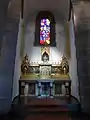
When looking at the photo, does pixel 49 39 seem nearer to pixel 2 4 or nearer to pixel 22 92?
pixel 22 92

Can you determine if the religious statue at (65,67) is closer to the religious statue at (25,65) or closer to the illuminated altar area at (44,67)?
the illuminated altar area at (44,67)

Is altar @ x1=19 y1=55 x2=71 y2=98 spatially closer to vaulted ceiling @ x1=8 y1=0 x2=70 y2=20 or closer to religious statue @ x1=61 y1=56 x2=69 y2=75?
religious statue @ x1=61 y1=56 x2=69 y2=75

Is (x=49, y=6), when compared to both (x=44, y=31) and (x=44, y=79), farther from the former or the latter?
(x=44, y=79)

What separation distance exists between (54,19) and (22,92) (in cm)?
354

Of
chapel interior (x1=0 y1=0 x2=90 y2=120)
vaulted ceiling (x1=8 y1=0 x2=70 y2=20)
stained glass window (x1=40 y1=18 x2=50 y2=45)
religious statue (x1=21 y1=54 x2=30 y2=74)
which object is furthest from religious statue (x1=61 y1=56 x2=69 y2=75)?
vaulted ceiling (x1=8 y1=0 x2=70 y2=20)

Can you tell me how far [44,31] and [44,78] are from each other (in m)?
2.31

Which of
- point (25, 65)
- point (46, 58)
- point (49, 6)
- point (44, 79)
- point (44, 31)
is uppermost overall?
point (49, 6)

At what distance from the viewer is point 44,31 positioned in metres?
8.98

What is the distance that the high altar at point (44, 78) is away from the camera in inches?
307

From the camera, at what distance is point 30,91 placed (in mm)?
7949

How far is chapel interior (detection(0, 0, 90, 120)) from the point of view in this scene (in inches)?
212

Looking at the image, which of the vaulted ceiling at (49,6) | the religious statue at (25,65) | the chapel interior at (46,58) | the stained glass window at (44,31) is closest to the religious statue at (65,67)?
the chapel interior at (46,58)

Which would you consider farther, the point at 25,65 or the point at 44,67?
the point at 44,67

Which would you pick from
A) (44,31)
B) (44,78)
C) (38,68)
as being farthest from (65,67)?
(44,31)
